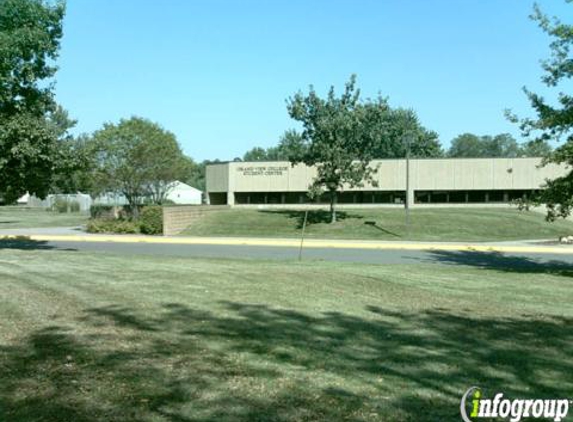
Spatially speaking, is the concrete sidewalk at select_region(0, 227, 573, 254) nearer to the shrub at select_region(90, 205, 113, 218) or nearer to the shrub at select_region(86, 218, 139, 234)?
the shrub at select_region(86, 218, 139, 234)

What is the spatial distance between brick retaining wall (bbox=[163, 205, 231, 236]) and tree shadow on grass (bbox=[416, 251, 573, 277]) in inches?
589

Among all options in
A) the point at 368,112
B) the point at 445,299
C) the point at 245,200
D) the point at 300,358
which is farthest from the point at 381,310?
the point at 245,200

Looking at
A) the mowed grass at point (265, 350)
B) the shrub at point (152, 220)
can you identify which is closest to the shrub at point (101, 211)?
the shrub at point (152, 220)

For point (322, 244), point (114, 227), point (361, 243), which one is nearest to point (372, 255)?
point (322, 244)

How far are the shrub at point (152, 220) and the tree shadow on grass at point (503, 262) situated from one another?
50.2 feet

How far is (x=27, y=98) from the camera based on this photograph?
19391 millimetres

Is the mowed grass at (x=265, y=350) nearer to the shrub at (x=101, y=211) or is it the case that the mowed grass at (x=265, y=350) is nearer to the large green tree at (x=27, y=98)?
the large green tree at (x=27, y=98)

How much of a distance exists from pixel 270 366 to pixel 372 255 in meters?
17.1

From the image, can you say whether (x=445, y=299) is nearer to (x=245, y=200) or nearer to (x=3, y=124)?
(x=3, y=124)

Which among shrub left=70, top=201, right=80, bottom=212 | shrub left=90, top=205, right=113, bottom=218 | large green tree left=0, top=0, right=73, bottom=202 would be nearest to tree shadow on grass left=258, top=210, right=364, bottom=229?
shrub left=90, top=205, right=113, bottom=218

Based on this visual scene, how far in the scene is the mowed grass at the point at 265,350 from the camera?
14.1ft

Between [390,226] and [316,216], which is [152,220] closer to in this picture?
[316,216]

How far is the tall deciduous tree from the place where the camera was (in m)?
32.9

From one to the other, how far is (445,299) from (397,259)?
11.1 meters
